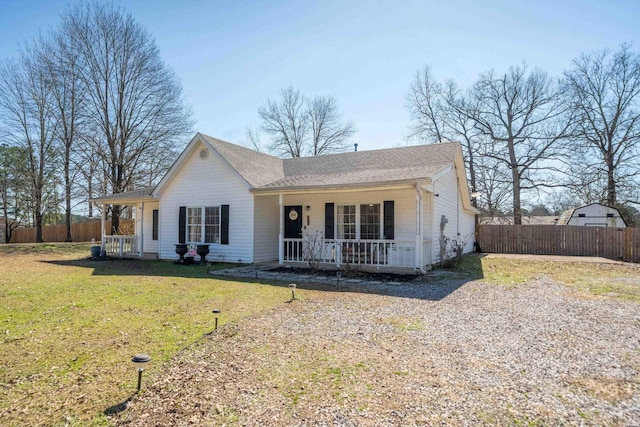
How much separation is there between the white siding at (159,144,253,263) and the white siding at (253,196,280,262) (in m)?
0.27

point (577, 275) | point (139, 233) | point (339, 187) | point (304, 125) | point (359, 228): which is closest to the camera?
point (339, 187)

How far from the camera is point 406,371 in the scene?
372cm

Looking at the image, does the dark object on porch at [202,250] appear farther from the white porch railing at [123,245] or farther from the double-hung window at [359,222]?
the double-hung window at [359,222]

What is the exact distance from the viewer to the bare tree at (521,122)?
24906 millimetres

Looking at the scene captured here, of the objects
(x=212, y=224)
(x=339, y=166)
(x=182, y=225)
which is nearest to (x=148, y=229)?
(x=182, y=225)

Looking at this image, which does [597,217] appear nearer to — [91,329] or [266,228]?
[266,228]

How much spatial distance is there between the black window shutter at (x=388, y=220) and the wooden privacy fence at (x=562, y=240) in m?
11.0

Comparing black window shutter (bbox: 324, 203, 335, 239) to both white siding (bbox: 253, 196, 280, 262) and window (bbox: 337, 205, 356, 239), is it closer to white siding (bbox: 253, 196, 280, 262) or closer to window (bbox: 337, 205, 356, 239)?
window (bbox: 337, 205, 356, 239)

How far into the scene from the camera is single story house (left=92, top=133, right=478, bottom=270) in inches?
461

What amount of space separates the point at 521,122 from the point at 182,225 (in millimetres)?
25196

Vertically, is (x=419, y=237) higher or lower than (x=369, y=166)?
lower

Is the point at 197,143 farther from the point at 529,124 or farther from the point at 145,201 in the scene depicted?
the point at 529,124

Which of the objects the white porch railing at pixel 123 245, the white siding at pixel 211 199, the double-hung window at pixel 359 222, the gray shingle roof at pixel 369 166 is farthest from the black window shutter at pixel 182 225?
the double-hung window at pixel 359 222

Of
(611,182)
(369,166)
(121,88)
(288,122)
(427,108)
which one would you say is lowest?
(369,166)
